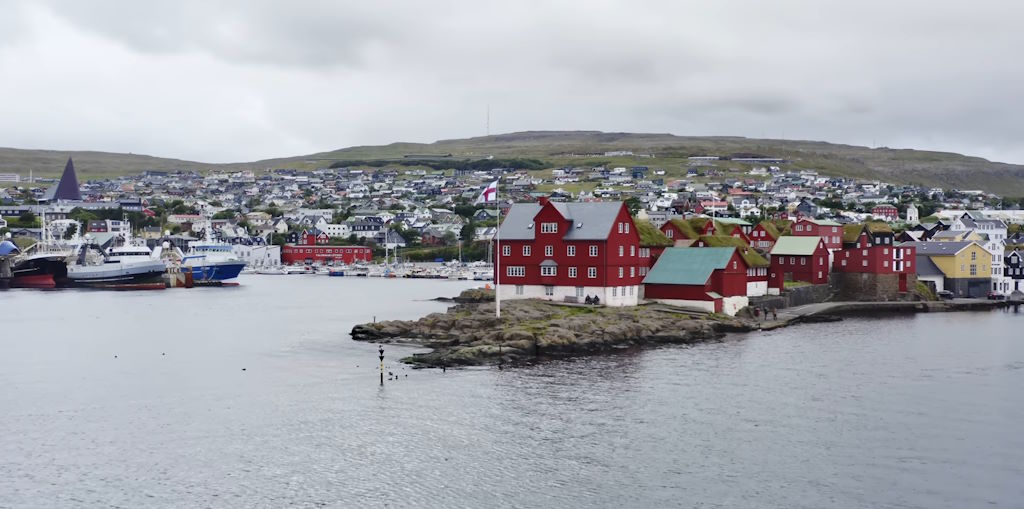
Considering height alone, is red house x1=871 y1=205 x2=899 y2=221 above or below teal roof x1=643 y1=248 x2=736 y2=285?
above

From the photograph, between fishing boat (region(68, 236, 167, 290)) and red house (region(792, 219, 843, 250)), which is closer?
red house (region(792, 219, 843, 250))

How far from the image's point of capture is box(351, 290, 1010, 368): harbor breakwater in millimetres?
39844

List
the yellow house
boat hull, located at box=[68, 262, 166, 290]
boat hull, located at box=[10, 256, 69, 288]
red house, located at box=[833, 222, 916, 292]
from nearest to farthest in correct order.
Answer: red house, located at box=[833, 222, 916, 292] → the yellow house → boat hull, located at box=[68, 262, 166, 290] → boat hull, located at box=[10, 256, 69, 288]

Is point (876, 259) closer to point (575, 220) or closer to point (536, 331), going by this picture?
point (575, 220)

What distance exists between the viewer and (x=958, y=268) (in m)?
74.3

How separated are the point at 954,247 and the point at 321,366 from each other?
183 ft

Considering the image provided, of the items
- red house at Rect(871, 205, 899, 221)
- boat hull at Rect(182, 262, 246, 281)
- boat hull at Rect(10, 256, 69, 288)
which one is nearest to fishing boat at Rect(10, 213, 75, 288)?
boat hull at Rect(10, 256, 69, 288)

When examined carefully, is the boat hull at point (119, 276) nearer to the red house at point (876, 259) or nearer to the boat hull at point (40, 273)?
the boat hull at point (40, 273)

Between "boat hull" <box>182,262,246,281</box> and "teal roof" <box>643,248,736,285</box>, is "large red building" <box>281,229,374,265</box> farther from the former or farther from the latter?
"teal roof" <box>643,248,736,285</box>

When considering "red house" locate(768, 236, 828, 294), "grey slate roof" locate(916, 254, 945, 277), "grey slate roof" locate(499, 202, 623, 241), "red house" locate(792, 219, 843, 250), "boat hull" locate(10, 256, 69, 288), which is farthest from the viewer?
"boat hull" locate(10, 256, 69, 288)

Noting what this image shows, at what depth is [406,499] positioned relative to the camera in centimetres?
2159

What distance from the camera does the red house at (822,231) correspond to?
71438mm

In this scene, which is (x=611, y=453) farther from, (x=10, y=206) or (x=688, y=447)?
(x=10, y=206)

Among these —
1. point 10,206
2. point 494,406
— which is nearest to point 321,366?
point 494,406
